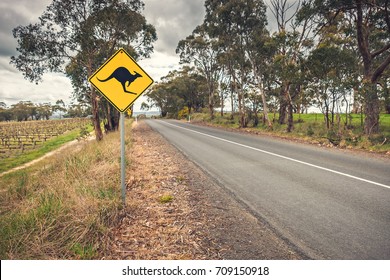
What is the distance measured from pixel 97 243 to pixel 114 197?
1.15 meters

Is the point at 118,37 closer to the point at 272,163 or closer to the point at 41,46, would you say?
the point at 41,46

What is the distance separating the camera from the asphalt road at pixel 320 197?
2.93 meters

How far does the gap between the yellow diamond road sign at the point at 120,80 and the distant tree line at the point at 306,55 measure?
39.7ft

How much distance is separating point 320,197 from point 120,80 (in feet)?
14.6

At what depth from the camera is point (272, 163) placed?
24.1 ft

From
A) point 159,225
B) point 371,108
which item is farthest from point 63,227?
point 371,108

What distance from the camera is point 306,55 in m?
14.7

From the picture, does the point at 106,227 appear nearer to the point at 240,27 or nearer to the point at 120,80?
the point at 120,80

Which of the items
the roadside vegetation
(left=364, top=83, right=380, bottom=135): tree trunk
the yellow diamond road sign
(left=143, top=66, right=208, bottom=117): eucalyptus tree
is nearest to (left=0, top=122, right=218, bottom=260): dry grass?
the yellow diamond road sign

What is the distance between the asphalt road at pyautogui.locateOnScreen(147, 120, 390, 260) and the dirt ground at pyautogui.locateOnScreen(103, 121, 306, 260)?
12.3 inches

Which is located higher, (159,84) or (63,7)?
(159,84)

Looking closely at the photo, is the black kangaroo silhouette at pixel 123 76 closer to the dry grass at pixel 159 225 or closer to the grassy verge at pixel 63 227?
the grassy verge at pixel 63 227

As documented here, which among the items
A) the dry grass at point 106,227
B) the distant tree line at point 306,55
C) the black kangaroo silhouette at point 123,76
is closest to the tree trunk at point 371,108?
the distant tree line at point 306,55
